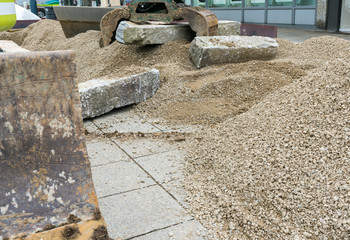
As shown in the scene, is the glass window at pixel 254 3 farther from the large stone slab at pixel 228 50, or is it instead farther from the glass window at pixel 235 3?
the large stone slab at pixel 228 50

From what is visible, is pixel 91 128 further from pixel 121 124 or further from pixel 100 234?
pixel 100 234

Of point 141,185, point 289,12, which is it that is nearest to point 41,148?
point 141,185

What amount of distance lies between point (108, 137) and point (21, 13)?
43.1 feet

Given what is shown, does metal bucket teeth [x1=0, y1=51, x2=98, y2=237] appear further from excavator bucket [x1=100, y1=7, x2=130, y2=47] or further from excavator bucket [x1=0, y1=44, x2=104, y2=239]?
excavator bucket [x1=100, y1=7, x2=130, y2=47]

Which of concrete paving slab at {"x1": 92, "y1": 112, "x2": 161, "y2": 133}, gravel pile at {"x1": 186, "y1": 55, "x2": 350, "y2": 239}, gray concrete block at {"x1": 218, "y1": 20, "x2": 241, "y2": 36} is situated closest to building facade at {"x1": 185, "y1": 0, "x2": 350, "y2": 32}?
gray concrete block at {"x1": 218, "y1": 20, "x2": 241, "y2": 36}

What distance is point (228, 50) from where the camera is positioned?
17.7ft

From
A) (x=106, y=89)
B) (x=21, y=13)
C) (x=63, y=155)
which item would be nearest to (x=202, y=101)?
(x=106, y=89)

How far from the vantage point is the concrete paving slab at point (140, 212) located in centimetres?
237

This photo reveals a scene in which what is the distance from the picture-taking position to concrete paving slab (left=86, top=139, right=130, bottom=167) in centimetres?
343

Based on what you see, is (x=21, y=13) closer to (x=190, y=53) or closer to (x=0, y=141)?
(x=190, y=53)

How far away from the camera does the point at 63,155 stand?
218 cm

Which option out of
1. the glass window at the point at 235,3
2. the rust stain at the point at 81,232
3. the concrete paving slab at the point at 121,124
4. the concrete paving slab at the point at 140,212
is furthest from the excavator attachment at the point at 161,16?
the glass window at the point at 235,3

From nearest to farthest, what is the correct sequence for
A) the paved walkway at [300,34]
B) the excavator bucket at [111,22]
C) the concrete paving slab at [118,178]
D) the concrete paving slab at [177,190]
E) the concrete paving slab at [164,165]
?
the concrete paving slab at [177,190] → the concrete paving slab at [118,178] → the concrete paving slab at [164,165] → the excavator bucket at [111,22] → the paved walkway at [300,34]

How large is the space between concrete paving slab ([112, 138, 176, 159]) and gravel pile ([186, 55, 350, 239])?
39cm
